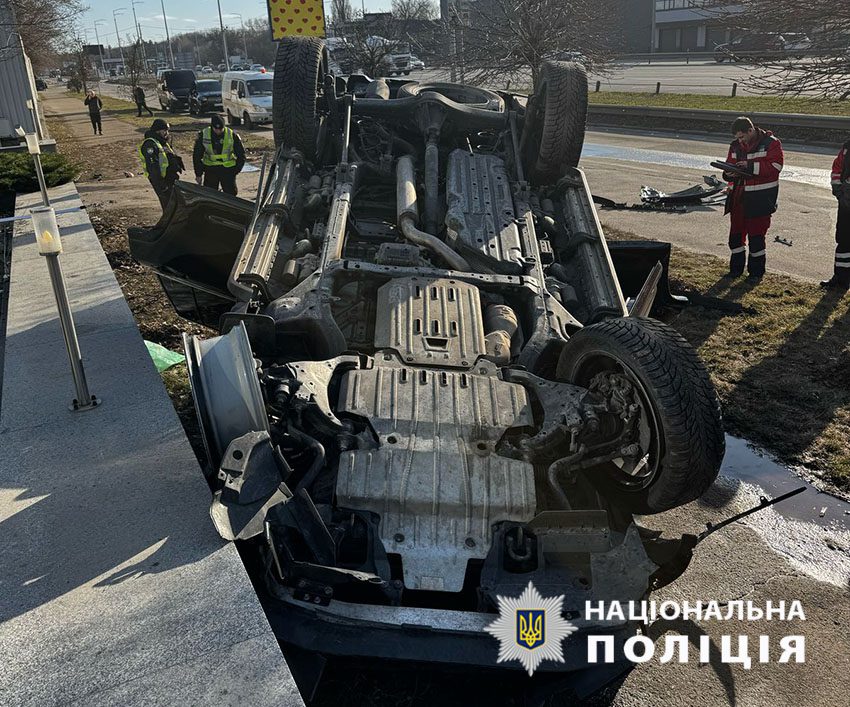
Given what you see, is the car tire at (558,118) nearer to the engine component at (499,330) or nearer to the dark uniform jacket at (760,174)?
the engine component at (499,330)

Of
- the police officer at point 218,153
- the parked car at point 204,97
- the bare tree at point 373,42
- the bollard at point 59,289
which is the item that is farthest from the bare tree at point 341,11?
the bollard at point 59,289

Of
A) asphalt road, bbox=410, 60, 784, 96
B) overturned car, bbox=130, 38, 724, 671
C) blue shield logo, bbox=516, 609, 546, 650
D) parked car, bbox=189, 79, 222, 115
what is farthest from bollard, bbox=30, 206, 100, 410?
parked car, bbox=189, 79, 222, 115

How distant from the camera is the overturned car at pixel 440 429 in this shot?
2.96 metres

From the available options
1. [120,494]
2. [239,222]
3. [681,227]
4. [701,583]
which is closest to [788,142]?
[681,227]

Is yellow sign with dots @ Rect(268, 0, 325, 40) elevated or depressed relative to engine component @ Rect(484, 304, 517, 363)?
elevated

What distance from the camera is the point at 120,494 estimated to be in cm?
362

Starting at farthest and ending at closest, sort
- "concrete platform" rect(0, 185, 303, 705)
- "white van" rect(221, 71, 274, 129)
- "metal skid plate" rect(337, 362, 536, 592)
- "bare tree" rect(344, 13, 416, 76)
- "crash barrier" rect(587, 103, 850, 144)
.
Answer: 1. "white van" rect(221, 71, 274, 129)
2. "bare tree" rect(344, 13, 416, 76)
3. "crash barrier" rect(587, 103, 850, 144)
4. "metal skid plate" rect(337, 362, 536, 592)
5. "concrete platform" rect(0, 185, 303, 705)

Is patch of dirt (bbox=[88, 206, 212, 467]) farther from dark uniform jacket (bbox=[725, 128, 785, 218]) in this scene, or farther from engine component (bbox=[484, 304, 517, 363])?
dark uniform jacket (bbox=[725, 128, 785, 218])

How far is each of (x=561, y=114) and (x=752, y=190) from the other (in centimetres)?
277

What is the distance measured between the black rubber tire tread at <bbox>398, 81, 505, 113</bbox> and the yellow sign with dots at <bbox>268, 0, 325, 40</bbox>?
28.1 ft

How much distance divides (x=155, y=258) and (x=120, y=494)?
291 cm

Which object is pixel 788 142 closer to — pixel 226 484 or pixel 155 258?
pixel 155 258

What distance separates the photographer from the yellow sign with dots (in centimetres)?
1511

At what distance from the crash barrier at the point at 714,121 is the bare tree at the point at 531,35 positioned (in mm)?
3219
